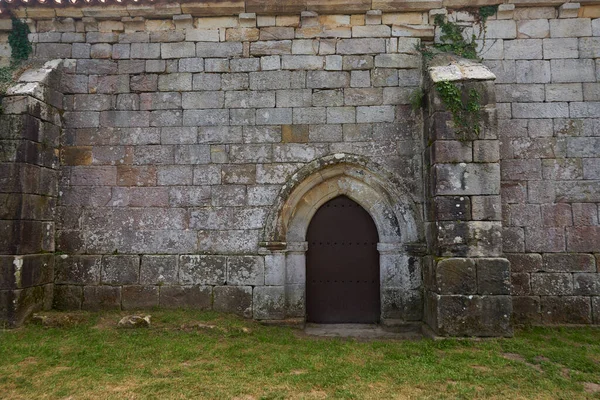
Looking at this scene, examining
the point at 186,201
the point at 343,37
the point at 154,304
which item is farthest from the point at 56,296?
Result: the point at 343,37

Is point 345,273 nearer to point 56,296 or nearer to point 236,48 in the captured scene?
point 236,48

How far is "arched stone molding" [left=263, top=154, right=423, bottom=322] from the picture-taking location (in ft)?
17.7

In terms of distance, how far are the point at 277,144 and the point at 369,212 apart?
1646mm

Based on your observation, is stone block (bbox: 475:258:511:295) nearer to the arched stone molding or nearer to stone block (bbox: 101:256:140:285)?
the arched stone molding

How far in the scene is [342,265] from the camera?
18.7ft

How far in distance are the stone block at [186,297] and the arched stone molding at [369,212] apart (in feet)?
3.16

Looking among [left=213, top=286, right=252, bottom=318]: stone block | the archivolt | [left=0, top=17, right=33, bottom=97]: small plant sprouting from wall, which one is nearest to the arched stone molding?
the archivolt

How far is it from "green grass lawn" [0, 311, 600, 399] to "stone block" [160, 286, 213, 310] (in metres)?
0.26

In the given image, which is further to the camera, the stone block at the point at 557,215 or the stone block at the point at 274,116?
the stone block at the point at 274,116

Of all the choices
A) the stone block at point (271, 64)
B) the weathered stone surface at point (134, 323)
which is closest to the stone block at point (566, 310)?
the stone block at point (271, 64)

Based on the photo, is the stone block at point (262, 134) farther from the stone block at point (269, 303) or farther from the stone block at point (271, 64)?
the stone block at point (269, 303)

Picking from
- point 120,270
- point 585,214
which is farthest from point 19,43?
point 585,214

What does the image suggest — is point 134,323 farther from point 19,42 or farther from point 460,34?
point 460,34

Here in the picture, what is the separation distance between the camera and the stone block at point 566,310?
5156 millimetres
